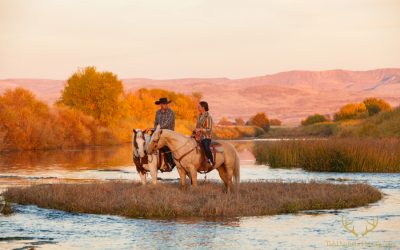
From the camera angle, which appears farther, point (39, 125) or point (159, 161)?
point (39, 125)

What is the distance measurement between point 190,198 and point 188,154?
4.15 feet

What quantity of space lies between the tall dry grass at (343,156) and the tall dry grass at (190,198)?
8.61 meters

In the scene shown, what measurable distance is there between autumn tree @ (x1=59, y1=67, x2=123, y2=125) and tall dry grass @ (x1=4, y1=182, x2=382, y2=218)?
3777 cm

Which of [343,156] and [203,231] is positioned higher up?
[343,156]

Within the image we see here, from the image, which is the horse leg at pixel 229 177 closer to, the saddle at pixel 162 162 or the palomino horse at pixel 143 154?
the saddle at pixel 162 162

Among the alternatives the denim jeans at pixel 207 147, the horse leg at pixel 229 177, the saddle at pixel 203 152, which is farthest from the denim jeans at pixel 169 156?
the horse leg at pixel 229 177

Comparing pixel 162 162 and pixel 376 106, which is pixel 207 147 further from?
pixel 376 106

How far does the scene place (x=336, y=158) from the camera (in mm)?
26516

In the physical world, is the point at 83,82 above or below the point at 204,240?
above

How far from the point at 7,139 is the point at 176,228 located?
3254cm

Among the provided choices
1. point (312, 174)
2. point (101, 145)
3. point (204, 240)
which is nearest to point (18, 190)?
point (204, 240)

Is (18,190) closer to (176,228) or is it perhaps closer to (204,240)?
(176,228)

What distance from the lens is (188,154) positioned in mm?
15375

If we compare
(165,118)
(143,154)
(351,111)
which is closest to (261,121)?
(351,111)
